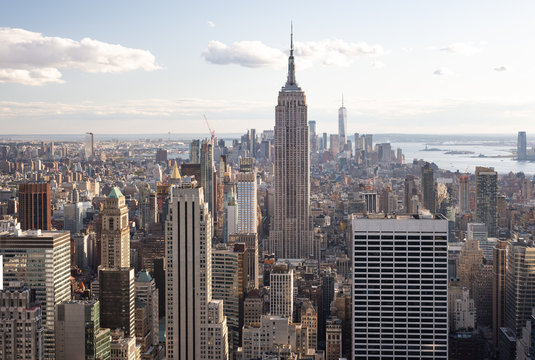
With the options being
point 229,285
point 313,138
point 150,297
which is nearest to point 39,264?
point 150,297

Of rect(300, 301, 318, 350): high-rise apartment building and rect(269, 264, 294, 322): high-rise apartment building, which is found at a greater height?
rect(269, 264, 294, 322): high-rise apartment building

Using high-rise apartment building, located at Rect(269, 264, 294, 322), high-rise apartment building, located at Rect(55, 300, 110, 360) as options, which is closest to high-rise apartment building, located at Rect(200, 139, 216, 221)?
high-rise apartment building, located at Rect(269, 264, 294, 322)

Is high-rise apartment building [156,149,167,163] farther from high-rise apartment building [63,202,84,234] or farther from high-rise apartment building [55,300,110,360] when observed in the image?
high-rise apartment building [55,300,110,360]

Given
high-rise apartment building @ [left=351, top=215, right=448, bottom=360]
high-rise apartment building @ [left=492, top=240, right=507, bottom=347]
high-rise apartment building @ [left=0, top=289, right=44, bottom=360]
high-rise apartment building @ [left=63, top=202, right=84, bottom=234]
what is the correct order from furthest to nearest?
high-rise apartment building @ [left=63, top=202, right=84, bottom=234] → high-rise apartment building @ [left=492, top=240, right=507, bottom=347] → high-rise apartment building @ [left=351, top=215, right=448, bottom=360] → high-rise apartment building @ [left=0, top=289, right=44, bottom=360]

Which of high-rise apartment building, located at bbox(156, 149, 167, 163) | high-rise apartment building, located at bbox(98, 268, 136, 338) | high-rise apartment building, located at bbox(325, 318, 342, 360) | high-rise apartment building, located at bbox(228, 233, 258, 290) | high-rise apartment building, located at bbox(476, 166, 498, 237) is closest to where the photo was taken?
high-rise apartment building, located at bbox(98, 268, 136, 338)

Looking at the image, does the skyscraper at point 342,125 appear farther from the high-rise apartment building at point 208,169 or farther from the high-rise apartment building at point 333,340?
the high-rise apartment building at point 333,340

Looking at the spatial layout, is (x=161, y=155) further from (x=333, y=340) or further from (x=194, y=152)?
(x=333, y=340)
